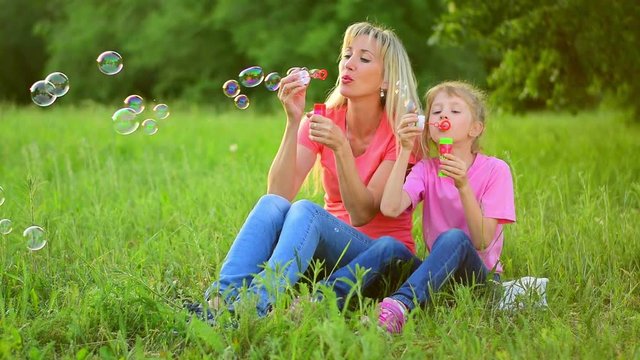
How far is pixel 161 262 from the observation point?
3746mm

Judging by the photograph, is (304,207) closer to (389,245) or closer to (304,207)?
(304,207)

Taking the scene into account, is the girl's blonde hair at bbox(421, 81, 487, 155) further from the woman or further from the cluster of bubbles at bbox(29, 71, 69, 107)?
the cluster of bubbles at bbox(29, 71, 69, 107)

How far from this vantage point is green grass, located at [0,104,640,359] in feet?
8.80

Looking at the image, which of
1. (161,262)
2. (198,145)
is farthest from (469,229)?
(198,145)

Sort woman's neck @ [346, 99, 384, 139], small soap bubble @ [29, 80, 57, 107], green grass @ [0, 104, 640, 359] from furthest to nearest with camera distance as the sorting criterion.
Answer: small soap bubble @ [29, 80, 57, 107]
woman's neck @ [346, 99, 384, 139]
green grass @ [0, 104, 640, 359]

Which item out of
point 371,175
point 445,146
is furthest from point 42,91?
point 445,146

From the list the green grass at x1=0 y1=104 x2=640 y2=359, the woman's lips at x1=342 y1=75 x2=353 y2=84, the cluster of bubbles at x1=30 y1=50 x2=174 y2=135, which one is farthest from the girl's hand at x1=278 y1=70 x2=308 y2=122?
the green grass at x1=0 y1=104 x2=640 y2=359

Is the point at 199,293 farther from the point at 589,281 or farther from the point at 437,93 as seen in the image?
the point at 589,281

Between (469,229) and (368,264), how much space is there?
1.19 feet

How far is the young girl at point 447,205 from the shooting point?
3002 mm

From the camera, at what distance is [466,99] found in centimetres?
333

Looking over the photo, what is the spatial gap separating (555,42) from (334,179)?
3713 mm

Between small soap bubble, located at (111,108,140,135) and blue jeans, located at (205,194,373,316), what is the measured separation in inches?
31.6

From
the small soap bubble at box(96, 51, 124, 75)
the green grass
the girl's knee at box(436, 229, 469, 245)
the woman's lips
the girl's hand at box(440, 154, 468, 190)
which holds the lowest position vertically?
the green grass
